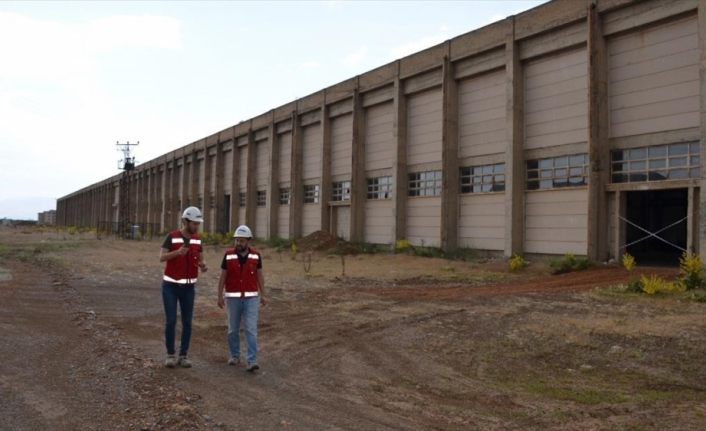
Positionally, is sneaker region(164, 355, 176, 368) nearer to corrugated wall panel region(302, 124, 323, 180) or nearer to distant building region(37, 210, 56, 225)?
corrugated wall panel region(302, 124, 323, 180)

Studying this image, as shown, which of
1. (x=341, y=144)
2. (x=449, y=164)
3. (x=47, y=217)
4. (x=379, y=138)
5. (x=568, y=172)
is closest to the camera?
(x=568, y=172)

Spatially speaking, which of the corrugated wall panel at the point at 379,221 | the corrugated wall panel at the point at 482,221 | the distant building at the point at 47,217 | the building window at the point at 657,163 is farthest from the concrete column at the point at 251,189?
the distant building at the point at 47,217

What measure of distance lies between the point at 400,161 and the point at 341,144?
6.44 m

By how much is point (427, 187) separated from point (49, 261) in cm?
1676

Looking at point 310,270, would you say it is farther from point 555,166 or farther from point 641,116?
point 641,116

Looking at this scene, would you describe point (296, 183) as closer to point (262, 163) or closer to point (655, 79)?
point (262, 163)

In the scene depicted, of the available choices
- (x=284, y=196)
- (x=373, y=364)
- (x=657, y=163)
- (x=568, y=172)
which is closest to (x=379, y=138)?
Result: (x=284, y=196)

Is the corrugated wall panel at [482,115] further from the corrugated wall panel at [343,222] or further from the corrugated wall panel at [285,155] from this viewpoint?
the corrugated wall panel at [285,155]

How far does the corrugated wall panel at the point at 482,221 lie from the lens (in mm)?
22312

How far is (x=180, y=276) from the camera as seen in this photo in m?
6.79

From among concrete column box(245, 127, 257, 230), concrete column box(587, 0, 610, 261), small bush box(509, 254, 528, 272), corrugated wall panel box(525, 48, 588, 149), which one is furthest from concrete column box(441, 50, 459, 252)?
concrete column box(245, 127, 257, 230)

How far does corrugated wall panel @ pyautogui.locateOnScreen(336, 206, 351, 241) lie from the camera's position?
31562 mm

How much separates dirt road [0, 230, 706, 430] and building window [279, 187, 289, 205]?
24.7m

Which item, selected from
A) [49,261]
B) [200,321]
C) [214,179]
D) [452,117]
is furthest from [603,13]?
[214,179]
